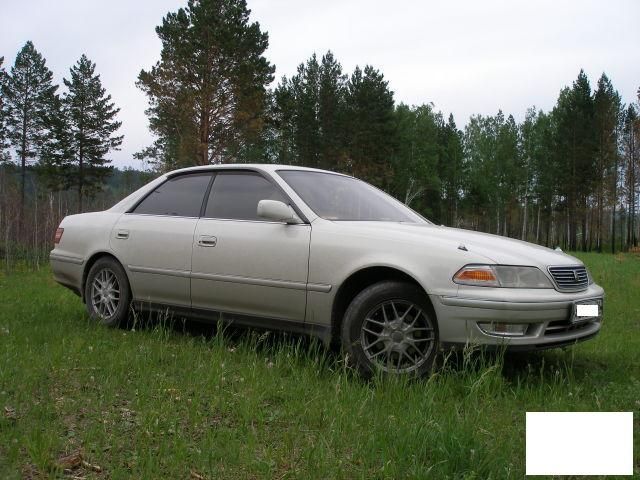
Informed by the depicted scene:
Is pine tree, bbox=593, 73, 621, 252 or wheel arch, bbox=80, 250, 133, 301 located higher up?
pine tree, bbox=593, 73, 621, 252

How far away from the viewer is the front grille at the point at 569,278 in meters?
3.90

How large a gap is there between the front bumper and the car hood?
Answer: 0.77 feet

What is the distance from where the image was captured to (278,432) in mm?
2967

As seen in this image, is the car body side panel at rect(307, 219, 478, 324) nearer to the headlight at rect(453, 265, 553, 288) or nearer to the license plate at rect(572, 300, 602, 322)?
the headlight at rect(453, 265, 553, 288)

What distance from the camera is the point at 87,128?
4372 centimetres

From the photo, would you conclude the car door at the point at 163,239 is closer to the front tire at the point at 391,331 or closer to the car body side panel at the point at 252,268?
the car body side panel at the point at 252,268

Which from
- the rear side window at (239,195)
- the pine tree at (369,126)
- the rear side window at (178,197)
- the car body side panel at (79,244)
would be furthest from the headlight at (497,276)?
the pine tree at (369,126)

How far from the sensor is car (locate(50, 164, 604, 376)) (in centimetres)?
369

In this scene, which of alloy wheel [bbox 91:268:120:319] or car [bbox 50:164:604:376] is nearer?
car [bbox 50:164:604:376]

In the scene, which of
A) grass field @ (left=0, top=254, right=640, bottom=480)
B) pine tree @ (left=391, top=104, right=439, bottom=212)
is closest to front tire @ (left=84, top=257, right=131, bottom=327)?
grass field @ (left=0, top=254, right=640, bottom=480)

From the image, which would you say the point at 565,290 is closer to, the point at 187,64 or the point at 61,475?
the point at 61,475

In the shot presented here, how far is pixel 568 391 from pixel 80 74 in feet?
147

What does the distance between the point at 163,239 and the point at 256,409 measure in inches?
96.7

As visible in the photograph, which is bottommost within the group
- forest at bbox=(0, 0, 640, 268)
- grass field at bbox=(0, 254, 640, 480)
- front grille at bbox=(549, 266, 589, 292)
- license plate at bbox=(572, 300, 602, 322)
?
grass field at bbox=(0, 254, 640, 480)
